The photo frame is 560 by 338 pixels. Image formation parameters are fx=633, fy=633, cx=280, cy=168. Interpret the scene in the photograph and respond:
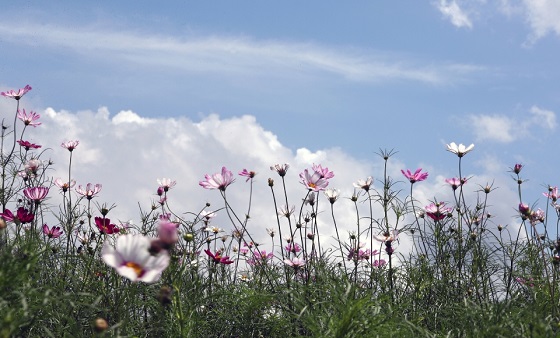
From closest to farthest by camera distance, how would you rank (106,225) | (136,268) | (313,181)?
1. (136,268)
2. (106,225)
3. (313,181)

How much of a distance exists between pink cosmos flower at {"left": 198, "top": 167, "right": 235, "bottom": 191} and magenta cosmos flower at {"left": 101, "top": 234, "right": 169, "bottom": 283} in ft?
4.64

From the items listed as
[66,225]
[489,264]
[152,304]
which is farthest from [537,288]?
[66,225]

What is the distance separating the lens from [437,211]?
12.3 feet

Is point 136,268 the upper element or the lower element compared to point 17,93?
lower

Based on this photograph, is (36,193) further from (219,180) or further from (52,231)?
(219,180)

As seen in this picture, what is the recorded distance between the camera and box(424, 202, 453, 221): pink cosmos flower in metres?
3.75

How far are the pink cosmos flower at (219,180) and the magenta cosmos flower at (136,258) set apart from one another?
1.41m

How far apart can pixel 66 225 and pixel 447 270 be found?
237 cm

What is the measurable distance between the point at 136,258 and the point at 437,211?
2468 millimetres

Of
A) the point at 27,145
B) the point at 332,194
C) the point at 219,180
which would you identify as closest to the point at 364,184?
the point at 332,194

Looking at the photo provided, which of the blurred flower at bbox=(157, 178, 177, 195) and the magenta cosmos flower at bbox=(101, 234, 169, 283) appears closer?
the magenta cosmos flower at bbox=(101, 234, 169, 283)

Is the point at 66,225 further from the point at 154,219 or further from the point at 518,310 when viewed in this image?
the point at 518,310

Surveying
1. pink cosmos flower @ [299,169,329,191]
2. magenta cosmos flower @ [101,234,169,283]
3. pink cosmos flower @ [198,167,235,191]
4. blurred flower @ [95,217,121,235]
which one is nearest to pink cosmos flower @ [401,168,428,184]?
pink cosmos flower @ [299,169,329,191]

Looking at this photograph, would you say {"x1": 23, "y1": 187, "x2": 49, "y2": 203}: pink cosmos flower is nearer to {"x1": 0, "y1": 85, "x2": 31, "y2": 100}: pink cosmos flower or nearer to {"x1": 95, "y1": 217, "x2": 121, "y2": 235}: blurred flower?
{"x1": 95, "y1": 217, "x2": 121, "y2": 235}: blurred flower
